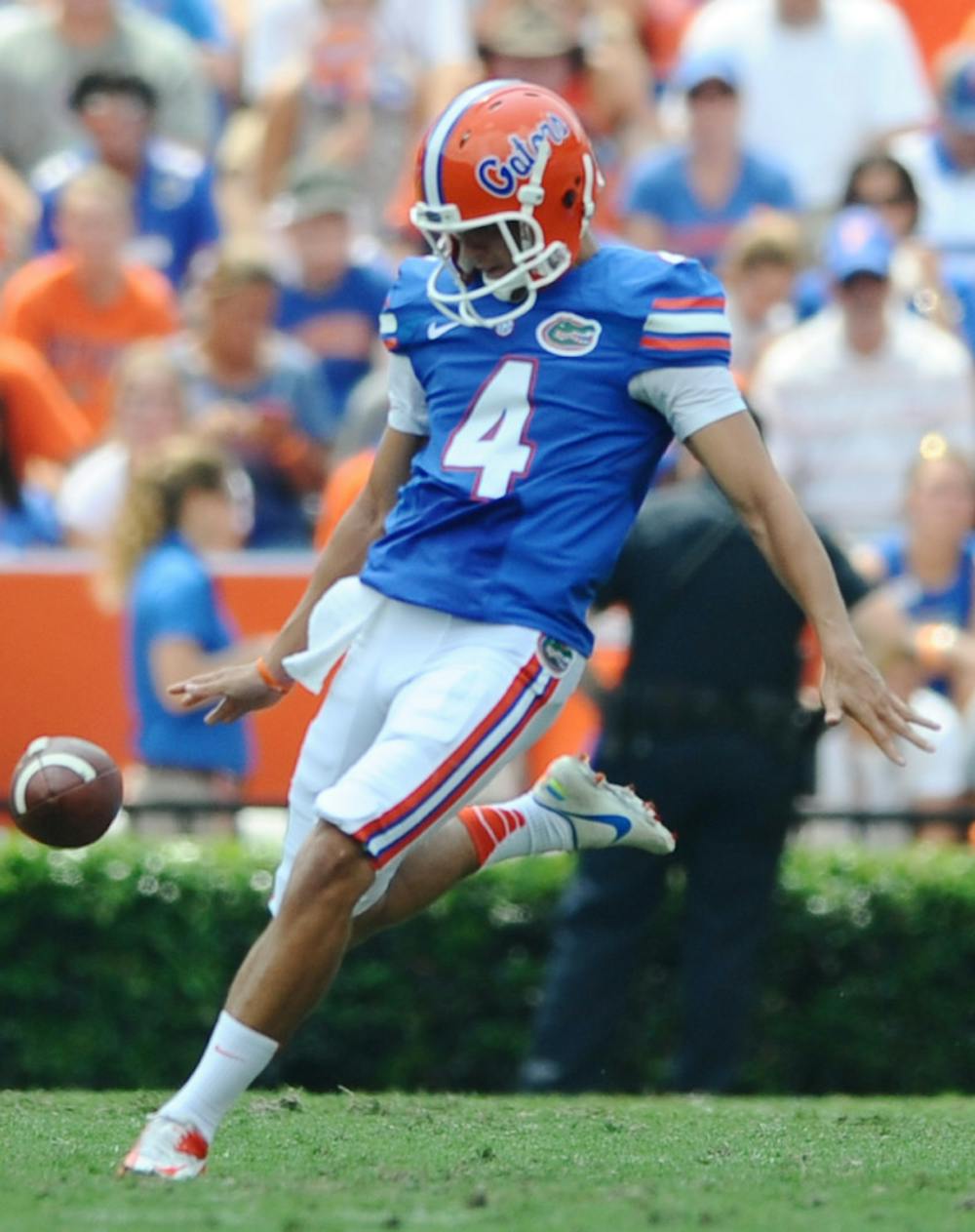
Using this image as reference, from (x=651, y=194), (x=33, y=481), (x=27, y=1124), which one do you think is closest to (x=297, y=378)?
(x=33, y=481)

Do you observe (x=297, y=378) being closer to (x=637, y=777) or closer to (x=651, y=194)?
(x=651, y=194)

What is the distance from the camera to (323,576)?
5.71m

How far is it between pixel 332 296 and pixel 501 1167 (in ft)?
22.1

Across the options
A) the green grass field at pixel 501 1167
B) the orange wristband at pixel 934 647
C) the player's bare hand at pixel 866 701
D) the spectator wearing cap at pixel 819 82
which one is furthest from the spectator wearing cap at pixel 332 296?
the player's bare hand at pixel 866 701

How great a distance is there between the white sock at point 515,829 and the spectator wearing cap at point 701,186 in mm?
6038

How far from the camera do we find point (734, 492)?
5.18m

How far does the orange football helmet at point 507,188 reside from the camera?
17.0 ft

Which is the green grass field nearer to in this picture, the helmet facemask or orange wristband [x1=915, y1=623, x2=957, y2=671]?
the helmet facemask

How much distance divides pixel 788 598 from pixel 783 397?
2618 mm

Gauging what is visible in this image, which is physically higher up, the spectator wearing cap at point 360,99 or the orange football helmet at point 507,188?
the orange football helmet at point 507,188

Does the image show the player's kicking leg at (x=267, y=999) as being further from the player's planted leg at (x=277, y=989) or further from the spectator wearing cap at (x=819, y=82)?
the spectator wearing cap at (x=819, y=82)

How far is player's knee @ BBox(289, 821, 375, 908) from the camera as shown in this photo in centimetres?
496

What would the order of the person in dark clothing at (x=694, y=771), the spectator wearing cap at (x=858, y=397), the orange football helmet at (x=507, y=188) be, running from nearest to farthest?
the orange football helmet at (x=507, y=188), the person in dark clothing at (x=694, y=771), the spectator wearing cap at (x=858, y=397)

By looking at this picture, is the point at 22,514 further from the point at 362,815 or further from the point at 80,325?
the point at 362,815
